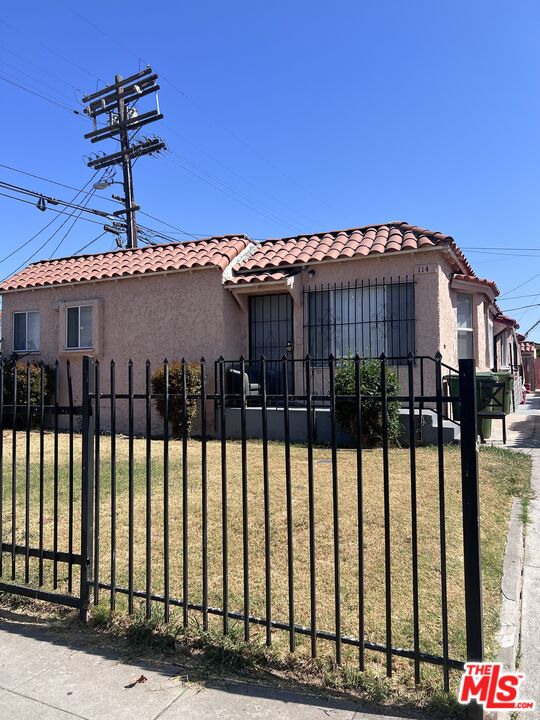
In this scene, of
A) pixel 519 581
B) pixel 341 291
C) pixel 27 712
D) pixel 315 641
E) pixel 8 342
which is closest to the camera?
pixel 27 712

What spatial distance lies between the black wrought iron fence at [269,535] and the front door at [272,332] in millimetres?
4278

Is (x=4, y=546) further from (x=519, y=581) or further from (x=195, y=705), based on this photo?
(x=519, y=581)

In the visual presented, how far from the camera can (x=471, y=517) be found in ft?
8.10

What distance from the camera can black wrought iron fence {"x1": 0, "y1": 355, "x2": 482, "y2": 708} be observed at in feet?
8.57

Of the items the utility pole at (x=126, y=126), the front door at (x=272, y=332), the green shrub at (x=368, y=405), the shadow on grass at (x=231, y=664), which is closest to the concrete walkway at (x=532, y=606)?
the shadow on grass at (x=231, y=664)

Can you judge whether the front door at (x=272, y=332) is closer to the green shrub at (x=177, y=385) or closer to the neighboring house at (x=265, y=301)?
the neighboring house at (x=265, y=301)

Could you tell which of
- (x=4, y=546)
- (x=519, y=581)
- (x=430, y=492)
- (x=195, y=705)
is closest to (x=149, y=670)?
(x=195, y=705)

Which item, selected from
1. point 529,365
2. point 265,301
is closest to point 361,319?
point 265,301

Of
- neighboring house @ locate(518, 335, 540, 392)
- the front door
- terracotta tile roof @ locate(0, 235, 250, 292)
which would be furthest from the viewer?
neighboring house @ locate(518, 335, 540, 392)

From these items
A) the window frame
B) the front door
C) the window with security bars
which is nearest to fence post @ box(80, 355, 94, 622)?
the window with security bars

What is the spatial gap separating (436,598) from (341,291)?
7942 mm

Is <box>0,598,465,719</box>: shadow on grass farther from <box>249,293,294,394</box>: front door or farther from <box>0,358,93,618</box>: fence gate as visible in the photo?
<box>249,293,294,394</box>: front door

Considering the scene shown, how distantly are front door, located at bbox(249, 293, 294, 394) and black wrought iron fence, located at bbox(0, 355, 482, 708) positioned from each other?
4278mm

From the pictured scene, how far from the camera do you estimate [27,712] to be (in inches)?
95.2
